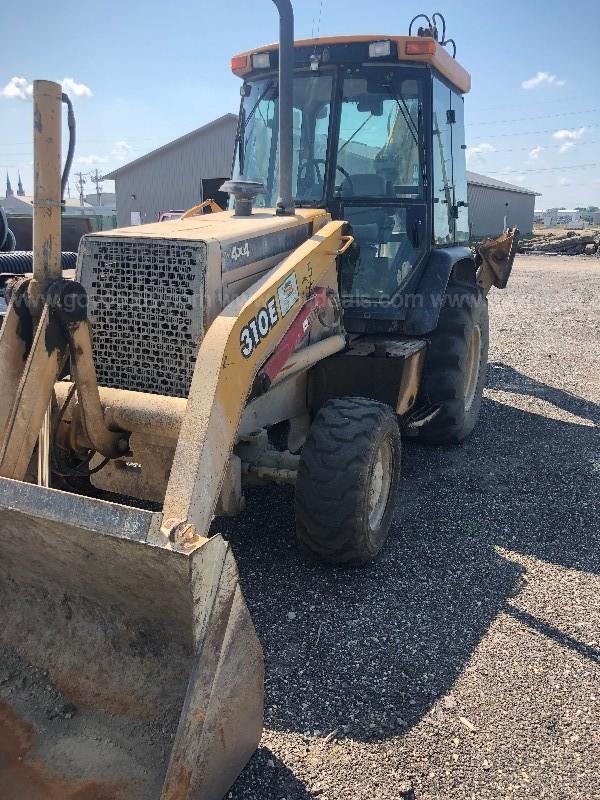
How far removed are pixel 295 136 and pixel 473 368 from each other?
2485mm

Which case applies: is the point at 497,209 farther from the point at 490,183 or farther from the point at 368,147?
the point at 368,147

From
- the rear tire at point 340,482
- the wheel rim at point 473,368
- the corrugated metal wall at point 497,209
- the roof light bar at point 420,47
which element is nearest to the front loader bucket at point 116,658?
the rear tire at point 340,482

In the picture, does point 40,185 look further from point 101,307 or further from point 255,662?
point 255,662

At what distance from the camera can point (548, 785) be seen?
2508 millimetres

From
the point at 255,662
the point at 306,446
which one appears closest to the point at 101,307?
the point at 306,446

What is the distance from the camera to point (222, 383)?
9.44 feet

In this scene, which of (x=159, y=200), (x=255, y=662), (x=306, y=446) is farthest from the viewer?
(x=159, y=200)

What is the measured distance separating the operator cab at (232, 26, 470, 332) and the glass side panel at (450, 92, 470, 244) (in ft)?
2.77

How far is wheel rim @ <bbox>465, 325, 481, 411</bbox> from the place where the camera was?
594cm

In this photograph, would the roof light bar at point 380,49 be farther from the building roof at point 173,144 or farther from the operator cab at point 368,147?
the building roof at point 173,144

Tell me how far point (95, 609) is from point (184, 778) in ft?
2.34

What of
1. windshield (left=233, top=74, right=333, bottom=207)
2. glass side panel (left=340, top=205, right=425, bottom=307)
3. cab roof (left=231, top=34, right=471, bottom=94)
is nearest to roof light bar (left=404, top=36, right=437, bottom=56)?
cab roof (left=231, top=34, right=471, bottom=94)

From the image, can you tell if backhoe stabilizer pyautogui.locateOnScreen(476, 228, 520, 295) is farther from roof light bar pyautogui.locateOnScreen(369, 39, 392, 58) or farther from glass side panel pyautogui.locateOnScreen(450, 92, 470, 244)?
roof light bar pyautogui.locateOnScreen(369, 39, 392, 58)

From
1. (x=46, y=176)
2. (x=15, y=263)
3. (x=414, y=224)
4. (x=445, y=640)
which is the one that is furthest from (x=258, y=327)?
(x=15, y=263)
